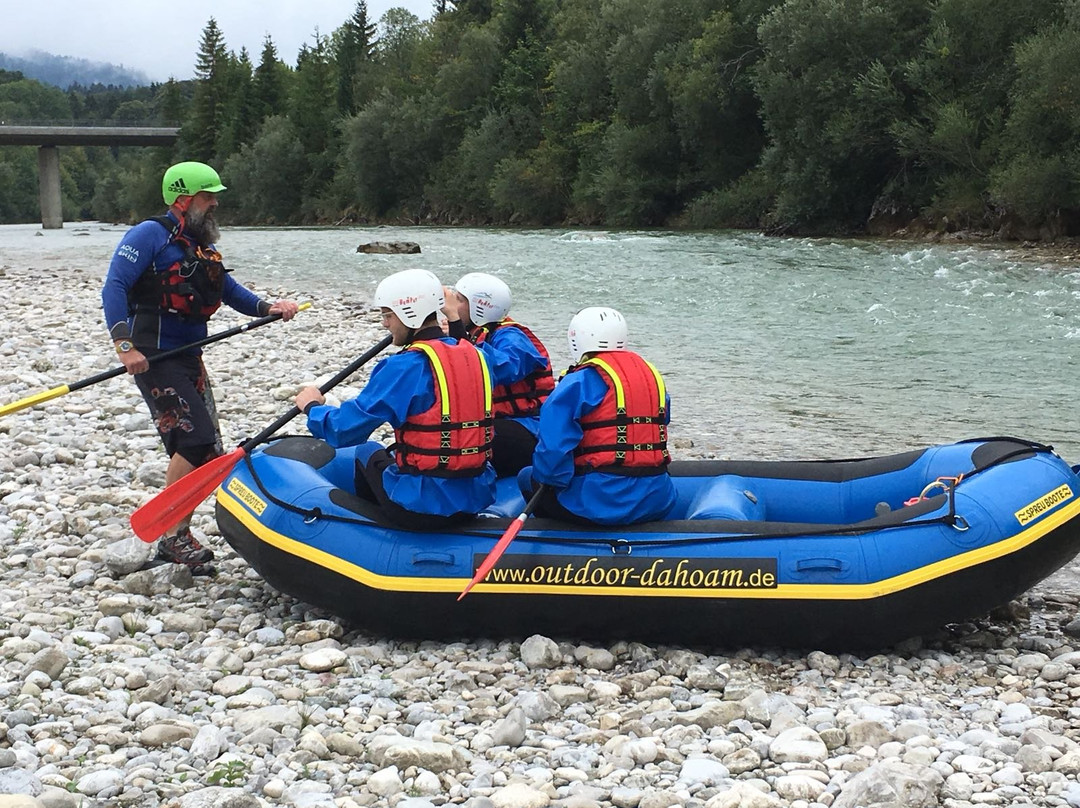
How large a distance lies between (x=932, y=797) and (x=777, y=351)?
859 cm

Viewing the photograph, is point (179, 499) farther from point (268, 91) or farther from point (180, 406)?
point (268, 91)

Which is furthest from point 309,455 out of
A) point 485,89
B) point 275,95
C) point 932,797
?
point 275,95

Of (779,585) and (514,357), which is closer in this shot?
(779,585)

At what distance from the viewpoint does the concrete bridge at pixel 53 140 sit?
2181 inches

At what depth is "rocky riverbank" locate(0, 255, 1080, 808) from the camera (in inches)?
114

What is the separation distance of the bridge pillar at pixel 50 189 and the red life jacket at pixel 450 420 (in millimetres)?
50098

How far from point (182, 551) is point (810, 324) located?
30.5 feet

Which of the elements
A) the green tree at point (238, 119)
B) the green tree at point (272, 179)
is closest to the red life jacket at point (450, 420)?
the green tree at point (272, 179)

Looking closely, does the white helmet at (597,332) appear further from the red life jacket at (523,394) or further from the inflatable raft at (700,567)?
the red life jacket at (523,394)

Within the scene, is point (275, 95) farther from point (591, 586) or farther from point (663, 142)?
point (591, 586)

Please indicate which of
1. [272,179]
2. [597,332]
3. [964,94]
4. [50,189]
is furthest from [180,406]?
[50,189]

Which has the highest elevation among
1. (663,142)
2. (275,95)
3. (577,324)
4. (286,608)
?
(275,95)

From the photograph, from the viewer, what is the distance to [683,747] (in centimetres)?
318

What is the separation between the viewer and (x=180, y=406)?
4629 millimetres
